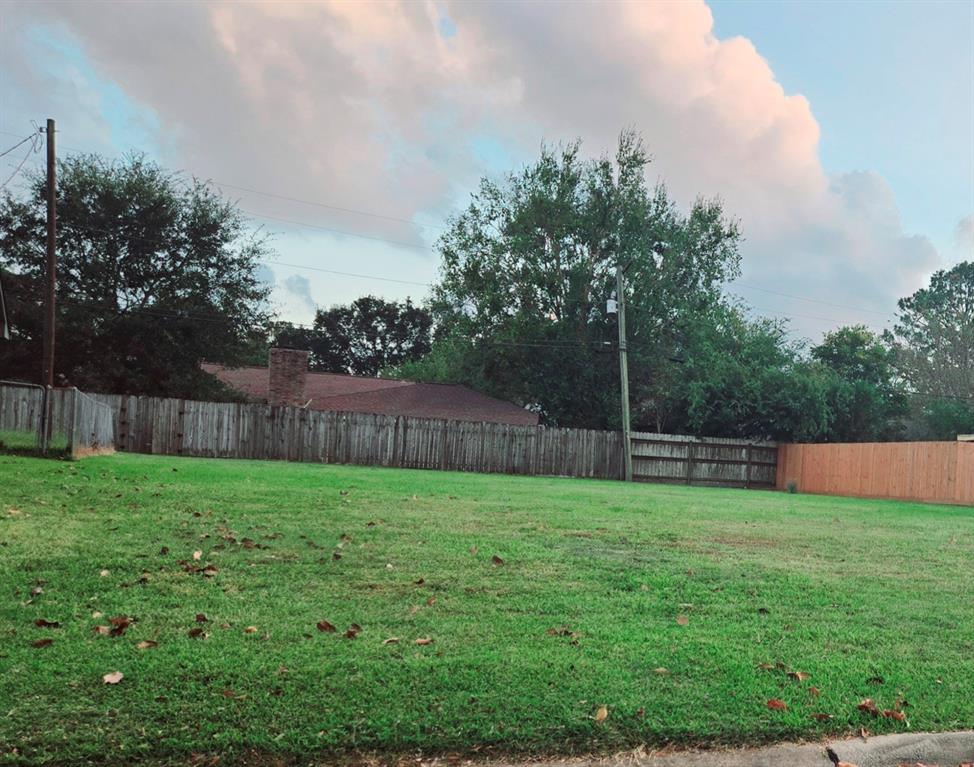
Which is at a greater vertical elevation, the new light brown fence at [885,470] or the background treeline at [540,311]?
the background treeline at [540,311]

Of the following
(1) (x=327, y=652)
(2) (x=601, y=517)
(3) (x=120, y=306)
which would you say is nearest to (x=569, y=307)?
(3) (x=120, y=306)

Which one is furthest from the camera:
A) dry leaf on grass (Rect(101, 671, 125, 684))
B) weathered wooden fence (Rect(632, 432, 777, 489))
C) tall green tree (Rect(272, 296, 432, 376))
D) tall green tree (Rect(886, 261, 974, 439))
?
tall green tree (Rect(272, 296, 432, 376))

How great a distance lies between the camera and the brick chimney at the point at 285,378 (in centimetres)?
2795

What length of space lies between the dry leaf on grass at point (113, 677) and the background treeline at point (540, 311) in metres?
28.4

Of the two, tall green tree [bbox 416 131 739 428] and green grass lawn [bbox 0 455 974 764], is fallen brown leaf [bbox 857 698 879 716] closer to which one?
green grass lawn [bbox 0 455 974 764]

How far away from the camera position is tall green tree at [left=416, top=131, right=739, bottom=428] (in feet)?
118

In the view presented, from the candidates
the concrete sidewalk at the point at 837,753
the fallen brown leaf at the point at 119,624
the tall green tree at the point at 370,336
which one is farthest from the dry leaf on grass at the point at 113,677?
the tall green tree at the point at 370,336

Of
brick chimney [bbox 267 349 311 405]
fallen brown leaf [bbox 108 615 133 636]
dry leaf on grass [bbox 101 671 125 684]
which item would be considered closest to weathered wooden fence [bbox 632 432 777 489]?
brick chimney [bbox 267 349 311 405]

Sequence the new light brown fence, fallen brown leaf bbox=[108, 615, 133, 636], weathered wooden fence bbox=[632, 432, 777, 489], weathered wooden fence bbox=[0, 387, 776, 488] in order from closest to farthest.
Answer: fallen brown leaf bbox=[108, 615, 133, 636], the new light brown fence, weathered wooden fence bbox=[0, 387, 776, 488], weathered wooden fence bbox=[632, 432, 777, 489]

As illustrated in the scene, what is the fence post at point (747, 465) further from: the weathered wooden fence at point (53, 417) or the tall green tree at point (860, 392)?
the weathered wooden fence at point (53, 417)

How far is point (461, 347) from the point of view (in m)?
37.3

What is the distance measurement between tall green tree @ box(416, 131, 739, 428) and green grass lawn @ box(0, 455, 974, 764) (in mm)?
28162

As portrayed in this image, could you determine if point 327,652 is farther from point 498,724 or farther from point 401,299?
point 401,299

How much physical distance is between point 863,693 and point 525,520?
535 centimetres
